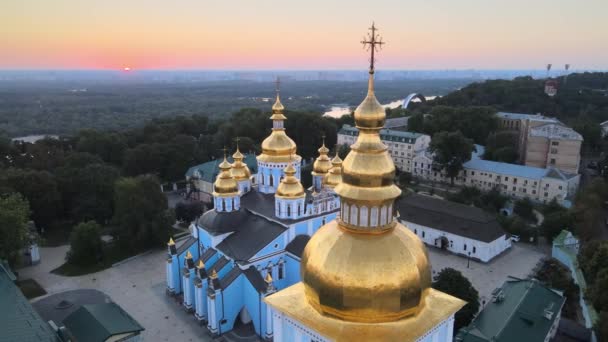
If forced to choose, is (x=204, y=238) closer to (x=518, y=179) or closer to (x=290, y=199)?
(x=290, y=199)

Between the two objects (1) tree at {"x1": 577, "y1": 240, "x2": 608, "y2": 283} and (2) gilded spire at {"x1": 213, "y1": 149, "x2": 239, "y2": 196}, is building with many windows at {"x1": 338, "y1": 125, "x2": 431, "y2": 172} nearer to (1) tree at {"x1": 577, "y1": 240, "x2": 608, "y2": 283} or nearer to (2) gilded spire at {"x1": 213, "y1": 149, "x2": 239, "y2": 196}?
(1) tree at {"x1": 577, "y1": 240, "x2": 608, "y2": 283}

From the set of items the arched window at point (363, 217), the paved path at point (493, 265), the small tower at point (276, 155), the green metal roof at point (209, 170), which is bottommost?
the paved path at point (493, 265)

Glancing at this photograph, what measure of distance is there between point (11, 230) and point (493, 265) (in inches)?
1029

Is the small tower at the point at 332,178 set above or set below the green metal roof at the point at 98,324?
above

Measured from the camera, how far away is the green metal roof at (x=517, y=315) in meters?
15.7

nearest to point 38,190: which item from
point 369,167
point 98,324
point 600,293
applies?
point 98,324

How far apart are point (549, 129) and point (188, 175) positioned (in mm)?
35891

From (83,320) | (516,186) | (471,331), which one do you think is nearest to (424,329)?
(471,331)

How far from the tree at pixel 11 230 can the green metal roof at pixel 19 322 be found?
4.21 m

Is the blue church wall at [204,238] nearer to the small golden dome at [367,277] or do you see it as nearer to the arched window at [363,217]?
the small golden dome at [367,277]

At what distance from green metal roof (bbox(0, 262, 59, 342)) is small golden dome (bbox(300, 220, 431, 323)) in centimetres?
1227

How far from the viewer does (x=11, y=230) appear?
20375 mm

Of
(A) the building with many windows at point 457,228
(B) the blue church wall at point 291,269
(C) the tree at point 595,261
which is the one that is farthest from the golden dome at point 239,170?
(C) the tree at point 595,261

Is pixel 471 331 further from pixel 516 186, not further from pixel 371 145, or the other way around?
pixel 516 186
